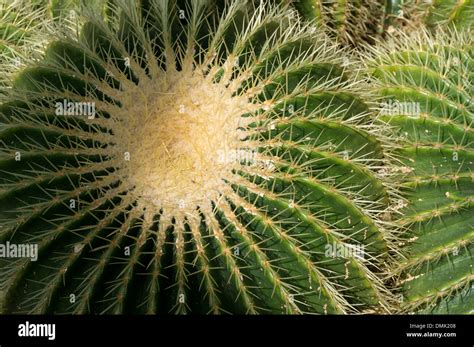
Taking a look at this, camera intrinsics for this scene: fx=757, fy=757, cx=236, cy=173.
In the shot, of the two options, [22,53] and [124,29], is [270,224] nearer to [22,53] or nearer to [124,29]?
[124,29]

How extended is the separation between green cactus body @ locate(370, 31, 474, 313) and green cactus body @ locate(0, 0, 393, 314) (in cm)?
13

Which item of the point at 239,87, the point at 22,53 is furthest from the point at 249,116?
the point at 22,53

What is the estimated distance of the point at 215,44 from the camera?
2496mm

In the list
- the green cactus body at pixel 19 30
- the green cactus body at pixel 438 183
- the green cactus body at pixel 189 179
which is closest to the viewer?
the green cactus body at pixel 189 179

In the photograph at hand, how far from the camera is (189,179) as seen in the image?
2.28 m

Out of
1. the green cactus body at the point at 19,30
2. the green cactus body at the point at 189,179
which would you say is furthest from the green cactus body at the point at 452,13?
the green cactus body at the point at 19,30

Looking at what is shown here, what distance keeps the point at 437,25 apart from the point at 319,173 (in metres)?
1.29

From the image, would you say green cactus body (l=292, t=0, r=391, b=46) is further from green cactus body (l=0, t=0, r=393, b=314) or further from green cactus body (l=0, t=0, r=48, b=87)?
green cactus body (l=0, t=0, r=48, b=87)

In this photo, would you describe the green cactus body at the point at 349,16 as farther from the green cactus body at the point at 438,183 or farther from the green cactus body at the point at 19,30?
the green cactus body at the point at 19,30

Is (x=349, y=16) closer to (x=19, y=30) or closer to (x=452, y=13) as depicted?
(x=452, y=13)

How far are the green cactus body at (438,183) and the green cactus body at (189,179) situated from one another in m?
0.13

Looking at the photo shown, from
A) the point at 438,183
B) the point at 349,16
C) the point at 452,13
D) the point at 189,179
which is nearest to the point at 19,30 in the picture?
the point at 189,179

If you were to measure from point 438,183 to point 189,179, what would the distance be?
88 cm

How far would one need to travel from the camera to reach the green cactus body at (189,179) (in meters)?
2.21
